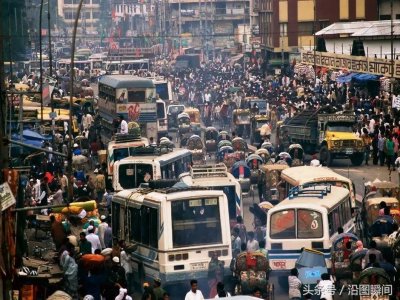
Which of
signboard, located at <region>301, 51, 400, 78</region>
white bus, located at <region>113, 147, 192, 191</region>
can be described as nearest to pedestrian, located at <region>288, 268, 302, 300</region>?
white bus, located at <region>113, 147, 192, 191</region>

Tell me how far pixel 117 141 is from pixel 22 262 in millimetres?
16890

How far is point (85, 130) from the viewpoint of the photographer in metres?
57.7

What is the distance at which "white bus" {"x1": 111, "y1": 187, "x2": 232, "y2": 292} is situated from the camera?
25094 mm

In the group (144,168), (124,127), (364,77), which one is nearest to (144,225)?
(144,168)

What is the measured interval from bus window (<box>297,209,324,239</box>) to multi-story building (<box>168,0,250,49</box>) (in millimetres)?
127930

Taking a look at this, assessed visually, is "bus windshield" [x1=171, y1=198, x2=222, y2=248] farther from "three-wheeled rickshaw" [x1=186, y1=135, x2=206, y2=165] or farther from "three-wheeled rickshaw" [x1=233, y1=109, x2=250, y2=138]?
"three-wheeled rickshaw" [x1=233, y1=109, x2=250, y2=138]

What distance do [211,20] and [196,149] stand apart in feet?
374

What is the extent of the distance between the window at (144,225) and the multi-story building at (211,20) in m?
127

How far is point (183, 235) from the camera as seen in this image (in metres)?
25.2

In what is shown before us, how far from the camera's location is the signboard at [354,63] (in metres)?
58.3

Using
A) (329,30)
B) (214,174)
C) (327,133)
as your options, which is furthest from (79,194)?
(329,30)

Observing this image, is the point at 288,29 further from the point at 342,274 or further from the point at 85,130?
the point at 342,274

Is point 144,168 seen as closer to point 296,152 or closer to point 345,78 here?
point 296,152

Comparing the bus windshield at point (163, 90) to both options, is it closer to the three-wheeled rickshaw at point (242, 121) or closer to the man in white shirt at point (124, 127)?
the three-wheeled rickshaw at point (242, 121)
